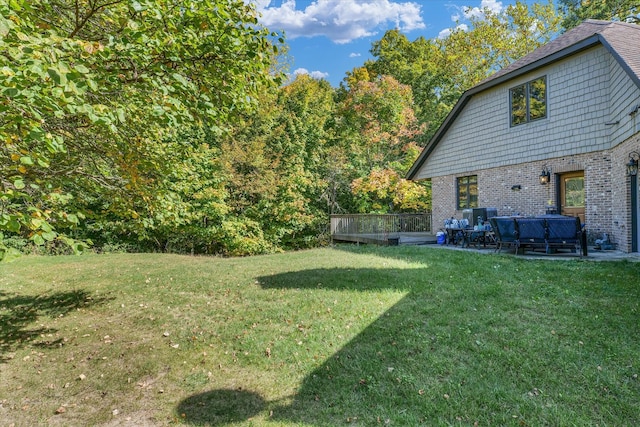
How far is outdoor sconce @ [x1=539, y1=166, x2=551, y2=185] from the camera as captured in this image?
1117 cm

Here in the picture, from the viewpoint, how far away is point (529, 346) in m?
4.27

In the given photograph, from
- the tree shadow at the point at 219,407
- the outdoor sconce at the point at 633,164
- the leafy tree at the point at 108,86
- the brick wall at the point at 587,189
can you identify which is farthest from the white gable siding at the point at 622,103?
the tree shadow at the point at 219,407

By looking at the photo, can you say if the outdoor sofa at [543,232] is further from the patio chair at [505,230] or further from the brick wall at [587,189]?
the brick wall at [587,189]

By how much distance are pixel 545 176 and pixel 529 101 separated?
8.18 feet

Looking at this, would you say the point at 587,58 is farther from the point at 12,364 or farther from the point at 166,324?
the point at 12,364

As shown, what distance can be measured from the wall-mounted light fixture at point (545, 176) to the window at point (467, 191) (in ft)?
9.41

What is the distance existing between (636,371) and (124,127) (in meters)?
6.47

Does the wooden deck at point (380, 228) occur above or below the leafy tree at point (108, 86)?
below

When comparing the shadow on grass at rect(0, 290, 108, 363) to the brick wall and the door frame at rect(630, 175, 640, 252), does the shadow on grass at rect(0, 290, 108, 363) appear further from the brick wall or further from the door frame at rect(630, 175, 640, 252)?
the brick wall

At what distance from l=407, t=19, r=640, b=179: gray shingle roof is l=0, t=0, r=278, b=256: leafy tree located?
25.7 ft

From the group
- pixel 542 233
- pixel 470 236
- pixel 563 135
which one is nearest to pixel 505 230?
pixel 542 233

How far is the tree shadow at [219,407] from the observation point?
3.46 metres

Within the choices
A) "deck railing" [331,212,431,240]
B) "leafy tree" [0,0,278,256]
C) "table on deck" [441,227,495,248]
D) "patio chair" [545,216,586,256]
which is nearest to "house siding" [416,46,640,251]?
"patio chair" [545,216,586,256]

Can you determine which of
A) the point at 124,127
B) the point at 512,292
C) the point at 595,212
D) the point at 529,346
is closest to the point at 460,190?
the point at 595,212
